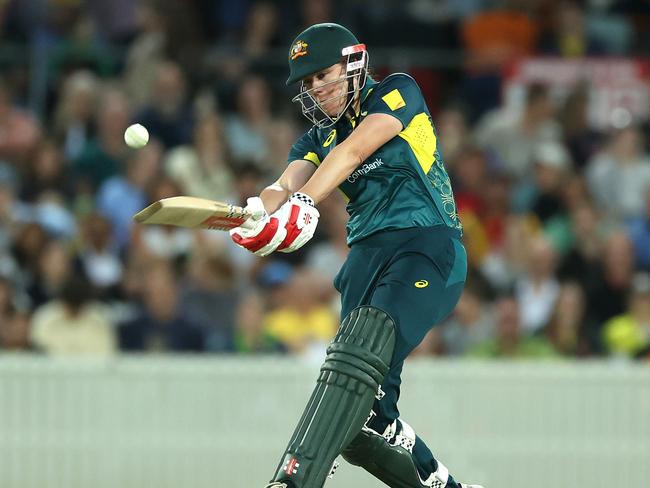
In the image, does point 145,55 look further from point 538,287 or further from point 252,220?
point 252,220

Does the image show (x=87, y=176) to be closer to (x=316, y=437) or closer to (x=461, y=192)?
(x=461, y=192)

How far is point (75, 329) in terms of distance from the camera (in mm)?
10453

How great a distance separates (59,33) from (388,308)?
781 centimetres

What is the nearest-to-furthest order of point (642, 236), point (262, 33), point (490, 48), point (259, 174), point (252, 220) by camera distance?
point (252, 220)
point (642, 236)
point (259, 174)
point (262, 33)
point (490, 48)

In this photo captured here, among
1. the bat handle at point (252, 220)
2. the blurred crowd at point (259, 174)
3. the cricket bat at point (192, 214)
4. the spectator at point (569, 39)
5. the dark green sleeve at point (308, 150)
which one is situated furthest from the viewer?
the spectator at point (569, 39)

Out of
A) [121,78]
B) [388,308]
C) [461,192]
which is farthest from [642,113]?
[388,308]

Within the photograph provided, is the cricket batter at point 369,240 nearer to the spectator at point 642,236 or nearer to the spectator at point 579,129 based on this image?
the spectator at point 642,236

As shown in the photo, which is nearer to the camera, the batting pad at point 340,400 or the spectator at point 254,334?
the batting pad at point 340,400

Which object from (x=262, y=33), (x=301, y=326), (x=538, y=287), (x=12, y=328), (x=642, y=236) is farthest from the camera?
(x=262, y=33)

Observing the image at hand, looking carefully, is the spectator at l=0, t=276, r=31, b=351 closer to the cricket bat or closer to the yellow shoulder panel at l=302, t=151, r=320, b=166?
the yellow shoulder panel at l=302, t=151, r=320, b=166

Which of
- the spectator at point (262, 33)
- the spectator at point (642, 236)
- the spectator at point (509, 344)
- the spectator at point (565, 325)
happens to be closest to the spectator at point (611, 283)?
A: the spectator at point (642, 236)

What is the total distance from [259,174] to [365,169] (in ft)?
18.6

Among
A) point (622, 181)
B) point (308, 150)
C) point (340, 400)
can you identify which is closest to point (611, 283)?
point (622, 181)

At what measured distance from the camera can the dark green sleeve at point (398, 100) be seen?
6168 millimetres
